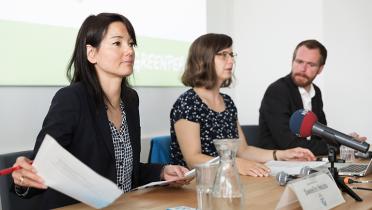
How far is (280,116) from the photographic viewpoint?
2.63m

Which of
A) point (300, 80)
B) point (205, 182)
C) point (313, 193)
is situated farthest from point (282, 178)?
point (300, 80)

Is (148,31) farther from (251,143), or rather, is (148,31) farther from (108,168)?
(108,168)

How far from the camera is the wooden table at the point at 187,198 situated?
4.01 ft

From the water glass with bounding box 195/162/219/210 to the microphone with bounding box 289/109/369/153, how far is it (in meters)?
0.43

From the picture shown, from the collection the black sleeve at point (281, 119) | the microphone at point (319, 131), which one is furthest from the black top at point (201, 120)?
the microphone at point (319, 131)

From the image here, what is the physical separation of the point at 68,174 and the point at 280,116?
6.32ft

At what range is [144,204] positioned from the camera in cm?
125

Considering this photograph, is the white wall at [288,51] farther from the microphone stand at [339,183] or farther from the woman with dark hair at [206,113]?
the microphone stand at [339,183]

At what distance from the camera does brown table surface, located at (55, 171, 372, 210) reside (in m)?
A: 1.22

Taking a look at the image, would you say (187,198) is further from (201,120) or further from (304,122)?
(201,120)

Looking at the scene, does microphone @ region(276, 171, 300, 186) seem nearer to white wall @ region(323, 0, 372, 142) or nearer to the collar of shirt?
the collar of shirt

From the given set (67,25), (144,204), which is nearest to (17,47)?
(67,25)

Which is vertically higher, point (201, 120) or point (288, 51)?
point (288, 51)

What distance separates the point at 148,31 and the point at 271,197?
74.9 inches
